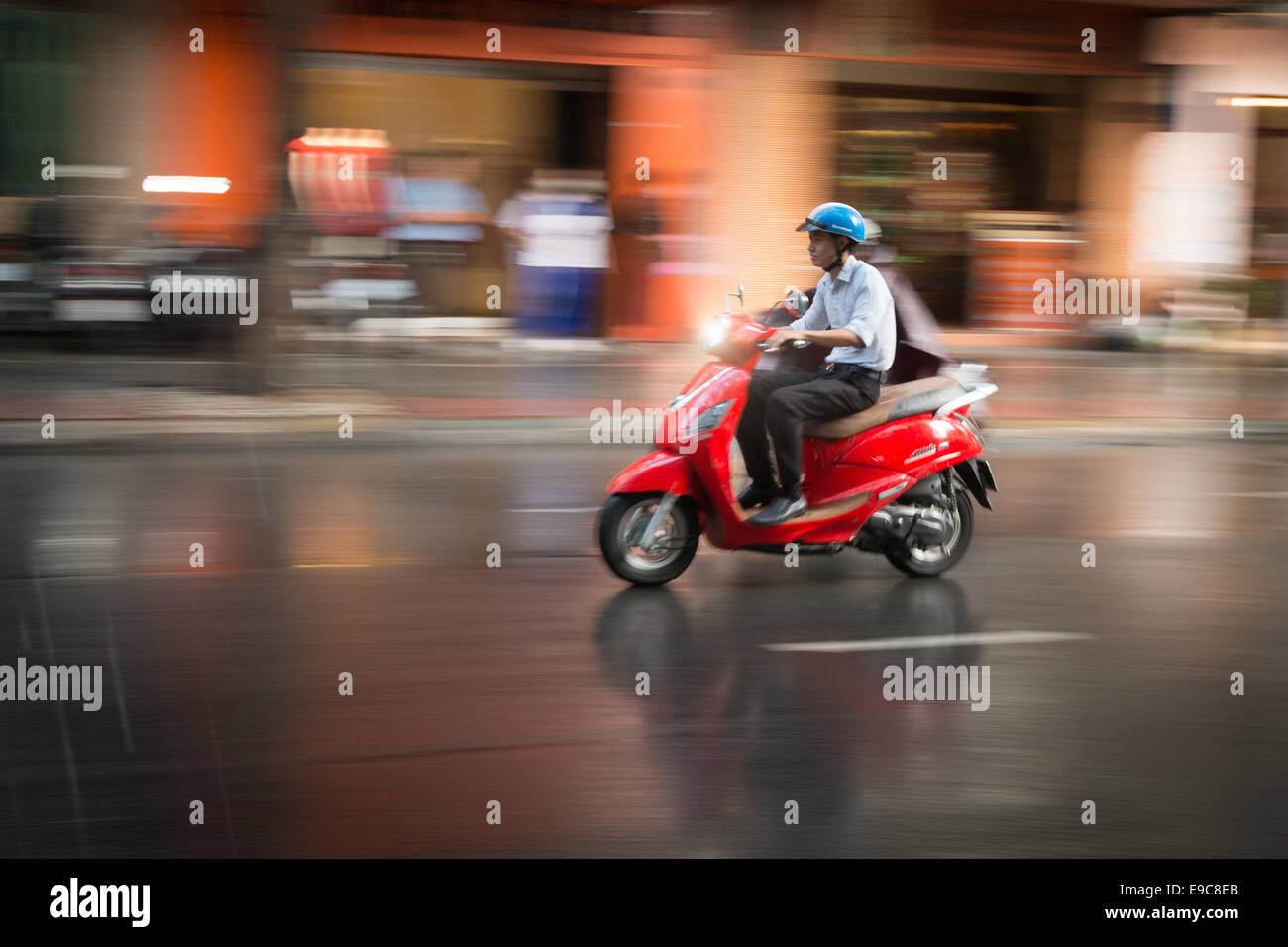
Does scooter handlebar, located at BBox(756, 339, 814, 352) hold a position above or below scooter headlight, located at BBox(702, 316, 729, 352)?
below

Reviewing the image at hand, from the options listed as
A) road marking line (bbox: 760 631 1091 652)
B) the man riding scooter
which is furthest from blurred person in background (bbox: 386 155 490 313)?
road marking line (bbox: 760 631 1091 652)

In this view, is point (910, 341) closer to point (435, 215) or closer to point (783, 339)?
point (783, 339)

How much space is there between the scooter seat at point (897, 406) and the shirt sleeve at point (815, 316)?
462 mm

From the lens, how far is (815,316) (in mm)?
7730

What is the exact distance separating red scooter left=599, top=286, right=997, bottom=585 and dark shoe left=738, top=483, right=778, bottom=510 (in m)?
0.11

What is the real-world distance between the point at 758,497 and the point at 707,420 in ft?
1.56

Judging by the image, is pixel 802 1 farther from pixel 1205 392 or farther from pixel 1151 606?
pixel 1151 606

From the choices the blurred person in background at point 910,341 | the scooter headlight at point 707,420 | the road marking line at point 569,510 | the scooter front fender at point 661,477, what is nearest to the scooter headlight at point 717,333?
the scooter headlight at point 707,420

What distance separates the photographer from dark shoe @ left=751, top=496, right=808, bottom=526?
7.45m

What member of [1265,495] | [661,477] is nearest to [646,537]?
[661,477]

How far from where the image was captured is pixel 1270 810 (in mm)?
4707

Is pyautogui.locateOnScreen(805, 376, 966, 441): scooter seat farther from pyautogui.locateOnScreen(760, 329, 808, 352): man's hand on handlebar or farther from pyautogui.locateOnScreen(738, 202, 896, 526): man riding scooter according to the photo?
pyautogui.locateOnScreen(760, 329, 808, 352): man's hand on handlebar

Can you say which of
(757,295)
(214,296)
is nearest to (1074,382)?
(757,295)

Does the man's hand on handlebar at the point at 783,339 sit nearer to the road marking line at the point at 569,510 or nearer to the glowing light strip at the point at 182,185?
the road marking line at the point at 569,510
